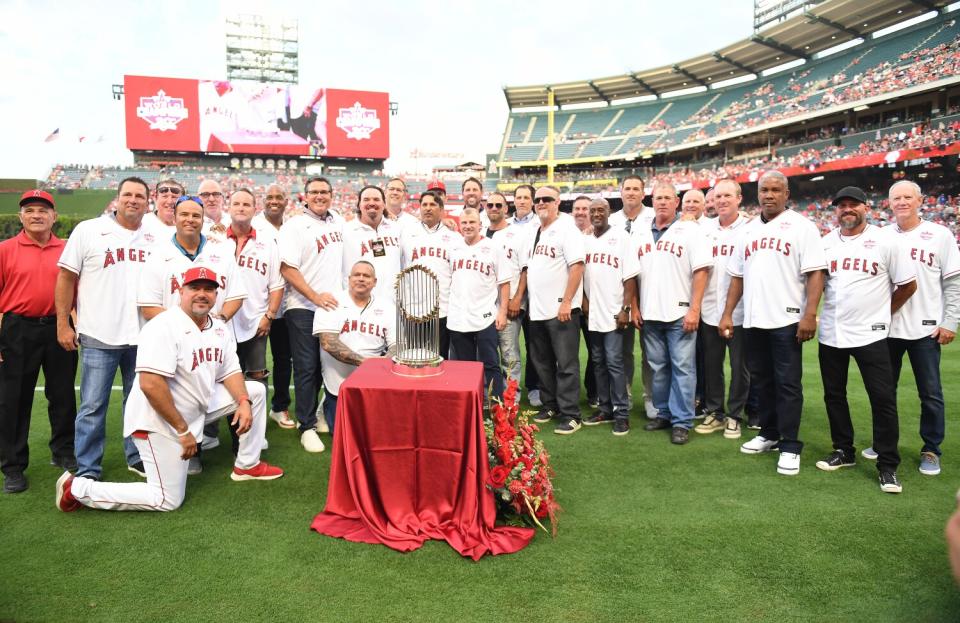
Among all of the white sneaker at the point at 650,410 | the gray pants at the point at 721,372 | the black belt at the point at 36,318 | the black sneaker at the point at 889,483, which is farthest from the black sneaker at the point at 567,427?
the black belt at the point at 36,318

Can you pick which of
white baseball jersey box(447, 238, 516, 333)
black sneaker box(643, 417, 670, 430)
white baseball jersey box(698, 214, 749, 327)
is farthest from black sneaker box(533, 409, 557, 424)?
white baseball jersey box(698, 214, 749, 327)

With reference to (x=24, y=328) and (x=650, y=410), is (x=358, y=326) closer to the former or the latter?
(x=24, y=328)

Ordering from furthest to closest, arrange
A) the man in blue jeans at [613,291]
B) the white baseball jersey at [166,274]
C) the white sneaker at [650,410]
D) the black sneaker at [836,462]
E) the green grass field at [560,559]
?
1. the white sneaker at [650,410]
2. the man in blue jeans at [613,291]
3. the black sneaker at [836,462]
4. the white baseball jersey at [166,274]
5. the green grass field at [560,559]

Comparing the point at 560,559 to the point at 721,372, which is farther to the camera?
the point at 721,372

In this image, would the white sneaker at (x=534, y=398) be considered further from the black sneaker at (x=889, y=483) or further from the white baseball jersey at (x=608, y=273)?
the black sneaker at (x=889, y=483)

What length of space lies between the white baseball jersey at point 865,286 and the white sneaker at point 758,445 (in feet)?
3.31

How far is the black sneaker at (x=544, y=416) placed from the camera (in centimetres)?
549

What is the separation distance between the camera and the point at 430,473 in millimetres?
3338

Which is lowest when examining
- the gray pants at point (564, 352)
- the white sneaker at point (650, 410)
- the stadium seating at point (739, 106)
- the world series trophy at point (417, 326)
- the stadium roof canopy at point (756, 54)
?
the white sneaker at point (650, 410)

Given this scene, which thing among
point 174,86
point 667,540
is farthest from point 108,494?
point 174,86

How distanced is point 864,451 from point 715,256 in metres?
1.97

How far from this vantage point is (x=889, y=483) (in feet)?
Answer: 12.6

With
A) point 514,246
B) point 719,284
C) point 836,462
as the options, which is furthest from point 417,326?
point 836,462

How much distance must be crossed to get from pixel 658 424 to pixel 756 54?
4039 centimetres
